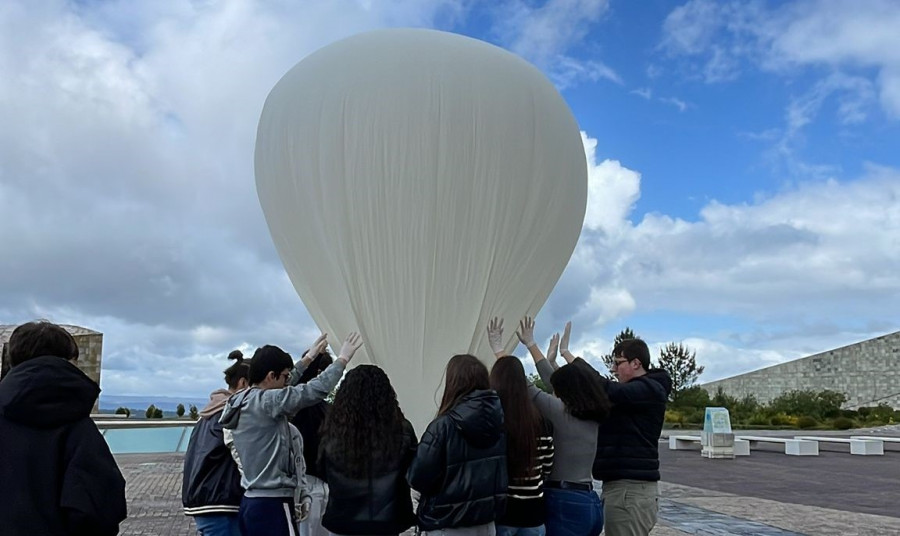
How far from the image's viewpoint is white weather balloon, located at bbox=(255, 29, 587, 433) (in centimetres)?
609

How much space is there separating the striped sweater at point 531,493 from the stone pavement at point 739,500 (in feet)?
13.6

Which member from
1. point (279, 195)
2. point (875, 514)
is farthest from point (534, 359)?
point (875, 514)

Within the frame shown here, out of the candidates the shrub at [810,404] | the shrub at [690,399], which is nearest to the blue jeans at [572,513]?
the shrub at [810,404]

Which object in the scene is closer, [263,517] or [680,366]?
[263,517]

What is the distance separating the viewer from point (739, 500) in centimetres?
1007

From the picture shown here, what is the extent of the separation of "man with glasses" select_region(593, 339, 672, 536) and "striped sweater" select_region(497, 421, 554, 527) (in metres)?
0.42

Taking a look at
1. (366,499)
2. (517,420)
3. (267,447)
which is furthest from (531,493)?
(267,447)

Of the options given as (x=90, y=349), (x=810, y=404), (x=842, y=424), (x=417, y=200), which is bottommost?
(x=842, y=424)

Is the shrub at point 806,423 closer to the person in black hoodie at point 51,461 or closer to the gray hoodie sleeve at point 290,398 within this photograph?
the gray hoodie sleeve at point 290,398

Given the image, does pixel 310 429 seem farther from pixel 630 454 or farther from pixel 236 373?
pixel 630 454

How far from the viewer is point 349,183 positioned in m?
6.18

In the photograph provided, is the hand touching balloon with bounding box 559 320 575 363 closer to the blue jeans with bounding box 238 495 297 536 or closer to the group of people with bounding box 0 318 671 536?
the group of people with bounding box 0 318 671 536

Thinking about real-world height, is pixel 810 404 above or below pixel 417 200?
below

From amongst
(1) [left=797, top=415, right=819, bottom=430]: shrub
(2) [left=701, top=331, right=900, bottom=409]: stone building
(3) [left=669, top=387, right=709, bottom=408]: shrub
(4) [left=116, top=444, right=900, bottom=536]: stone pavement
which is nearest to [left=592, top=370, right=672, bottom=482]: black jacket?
(4) [left=116, top=444, right=900, bottom=536]: stone pavement
